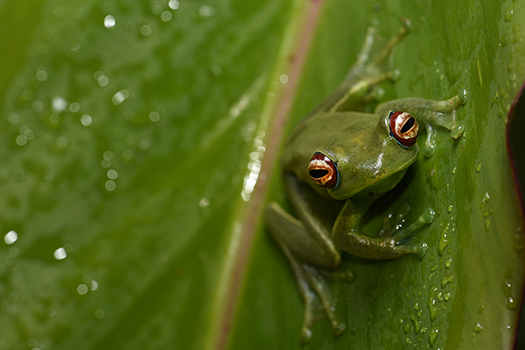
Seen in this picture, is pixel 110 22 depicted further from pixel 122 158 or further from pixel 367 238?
pixel 367 238

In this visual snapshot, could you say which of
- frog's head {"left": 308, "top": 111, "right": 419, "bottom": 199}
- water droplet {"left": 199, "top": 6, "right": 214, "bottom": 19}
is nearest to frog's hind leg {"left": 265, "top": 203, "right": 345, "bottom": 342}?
frog's head {"left": 308, "top": 111, "right": 419, "bottom": 199}

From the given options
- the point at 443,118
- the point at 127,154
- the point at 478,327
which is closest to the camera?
the point at 478,327

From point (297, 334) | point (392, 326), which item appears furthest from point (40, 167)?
point (392, 326)

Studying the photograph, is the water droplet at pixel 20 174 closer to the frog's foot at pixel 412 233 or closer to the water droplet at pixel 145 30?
the water droplet at pixel 145 30

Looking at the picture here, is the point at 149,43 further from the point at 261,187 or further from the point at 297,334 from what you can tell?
the point at 297,334

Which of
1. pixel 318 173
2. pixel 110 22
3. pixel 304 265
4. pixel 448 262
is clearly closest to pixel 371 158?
pixel 318 173

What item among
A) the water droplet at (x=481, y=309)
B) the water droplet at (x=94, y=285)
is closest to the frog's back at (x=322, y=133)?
the water droplet at (x=481, y=309)
